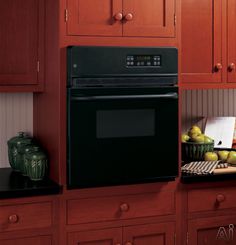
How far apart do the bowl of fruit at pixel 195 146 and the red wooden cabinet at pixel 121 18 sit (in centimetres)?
73

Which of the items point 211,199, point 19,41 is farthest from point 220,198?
point 19,41

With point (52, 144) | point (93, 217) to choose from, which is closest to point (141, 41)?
point (52, 144)

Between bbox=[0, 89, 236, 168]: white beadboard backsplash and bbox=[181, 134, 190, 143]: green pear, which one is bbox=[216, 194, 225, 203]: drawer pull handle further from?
bbox=[0, 89, 236, 168]: white beadboard backsplash

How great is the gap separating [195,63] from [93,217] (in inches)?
41.4

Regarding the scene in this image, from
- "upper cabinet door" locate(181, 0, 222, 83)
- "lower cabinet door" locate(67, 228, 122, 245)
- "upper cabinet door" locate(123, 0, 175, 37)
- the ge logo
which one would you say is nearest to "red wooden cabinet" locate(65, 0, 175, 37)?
"upper cabinet door" locate(123, 0, 175, 37)

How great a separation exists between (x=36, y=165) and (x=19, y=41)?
66 cm

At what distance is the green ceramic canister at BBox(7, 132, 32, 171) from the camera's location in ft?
10.5

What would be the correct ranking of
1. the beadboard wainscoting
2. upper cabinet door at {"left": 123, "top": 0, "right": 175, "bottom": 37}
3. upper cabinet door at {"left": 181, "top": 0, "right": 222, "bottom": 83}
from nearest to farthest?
1. upper cabinet door at {"left": 123, "top": 0, "right": 175, "bottom": 37}
2. upper cabinet door at {"left": 181, "top": 0, "right": 222, "bottom": 83}
3. the beadboard wainscoting

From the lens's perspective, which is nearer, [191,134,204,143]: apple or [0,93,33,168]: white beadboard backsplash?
[0,93,33,168]: white beadboard backsplash

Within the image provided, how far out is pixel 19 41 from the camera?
9.98 ft

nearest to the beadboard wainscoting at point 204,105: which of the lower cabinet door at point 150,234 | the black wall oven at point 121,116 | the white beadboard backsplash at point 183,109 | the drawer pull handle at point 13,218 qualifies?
the white beadboard backsplash at point 183,109

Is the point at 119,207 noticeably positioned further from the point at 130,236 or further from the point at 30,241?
the point at 30,241

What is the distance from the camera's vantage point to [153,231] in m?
3.07

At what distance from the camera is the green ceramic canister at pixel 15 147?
320 cm
